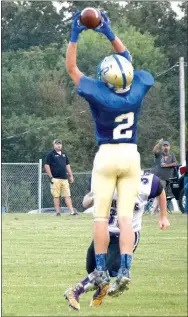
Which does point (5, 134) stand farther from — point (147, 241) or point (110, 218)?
point (110, 218)

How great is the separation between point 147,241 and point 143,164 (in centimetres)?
1828

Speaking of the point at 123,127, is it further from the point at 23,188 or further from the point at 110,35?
the point at 23,188

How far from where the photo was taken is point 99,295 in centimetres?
718

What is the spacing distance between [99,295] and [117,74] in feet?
4.83

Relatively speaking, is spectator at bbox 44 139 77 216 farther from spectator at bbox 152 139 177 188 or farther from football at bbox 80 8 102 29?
football at bbox 80 8 102 29

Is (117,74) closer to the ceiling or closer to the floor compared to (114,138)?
closer to the ceiling

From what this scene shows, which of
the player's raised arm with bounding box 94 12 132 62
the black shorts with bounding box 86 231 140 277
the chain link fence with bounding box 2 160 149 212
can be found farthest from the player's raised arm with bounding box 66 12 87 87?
the chain link fence with bounding box 2 160 149 212

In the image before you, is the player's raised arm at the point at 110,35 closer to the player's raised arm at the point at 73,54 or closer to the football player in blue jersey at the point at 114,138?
the football player in blue jersey at the point at 114,138

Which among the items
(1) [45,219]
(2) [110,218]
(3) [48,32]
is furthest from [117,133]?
(3) [48,32]

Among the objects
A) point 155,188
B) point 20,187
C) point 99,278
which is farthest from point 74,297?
point 20,187

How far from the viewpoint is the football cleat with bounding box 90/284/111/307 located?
6988mm

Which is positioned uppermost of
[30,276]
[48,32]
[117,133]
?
[48,32]

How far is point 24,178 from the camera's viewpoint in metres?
27.2

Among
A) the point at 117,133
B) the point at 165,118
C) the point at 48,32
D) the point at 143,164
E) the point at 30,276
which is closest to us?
the point at 117,133
